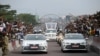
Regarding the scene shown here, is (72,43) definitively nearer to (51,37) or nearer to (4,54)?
(4,54)

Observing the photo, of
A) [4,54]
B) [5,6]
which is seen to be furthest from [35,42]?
[5,6]

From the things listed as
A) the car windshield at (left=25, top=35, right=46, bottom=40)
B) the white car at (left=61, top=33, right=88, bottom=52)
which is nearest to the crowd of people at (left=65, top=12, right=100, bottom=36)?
the white car at (left=61, top=33, right=88, bottom=52)

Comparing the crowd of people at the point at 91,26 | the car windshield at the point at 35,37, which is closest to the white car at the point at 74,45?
the car windshield at the point at 35,37

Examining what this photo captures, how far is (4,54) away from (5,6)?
84.3m

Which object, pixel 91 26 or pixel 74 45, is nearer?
pixel 74 45

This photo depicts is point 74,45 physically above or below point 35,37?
below

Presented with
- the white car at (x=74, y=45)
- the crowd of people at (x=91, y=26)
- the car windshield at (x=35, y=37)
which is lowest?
the white car at (x=74, y=45)

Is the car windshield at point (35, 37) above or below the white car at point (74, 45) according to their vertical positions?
above

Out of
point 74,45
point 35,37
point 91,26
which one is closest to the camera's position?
point 74,45

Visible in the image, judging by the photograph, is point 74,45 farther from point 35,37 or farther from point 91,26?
point 91,26

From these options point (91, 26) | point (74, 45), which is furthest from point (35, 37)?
point (91, 26)

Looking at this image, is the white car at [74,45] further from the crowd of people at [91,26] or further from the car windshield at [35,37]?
the crowd of people at [91,26]

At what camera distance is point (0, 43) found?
2977 centimetres

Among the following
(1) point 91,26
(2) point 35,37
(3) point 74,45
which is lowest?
(3) point 74,45
